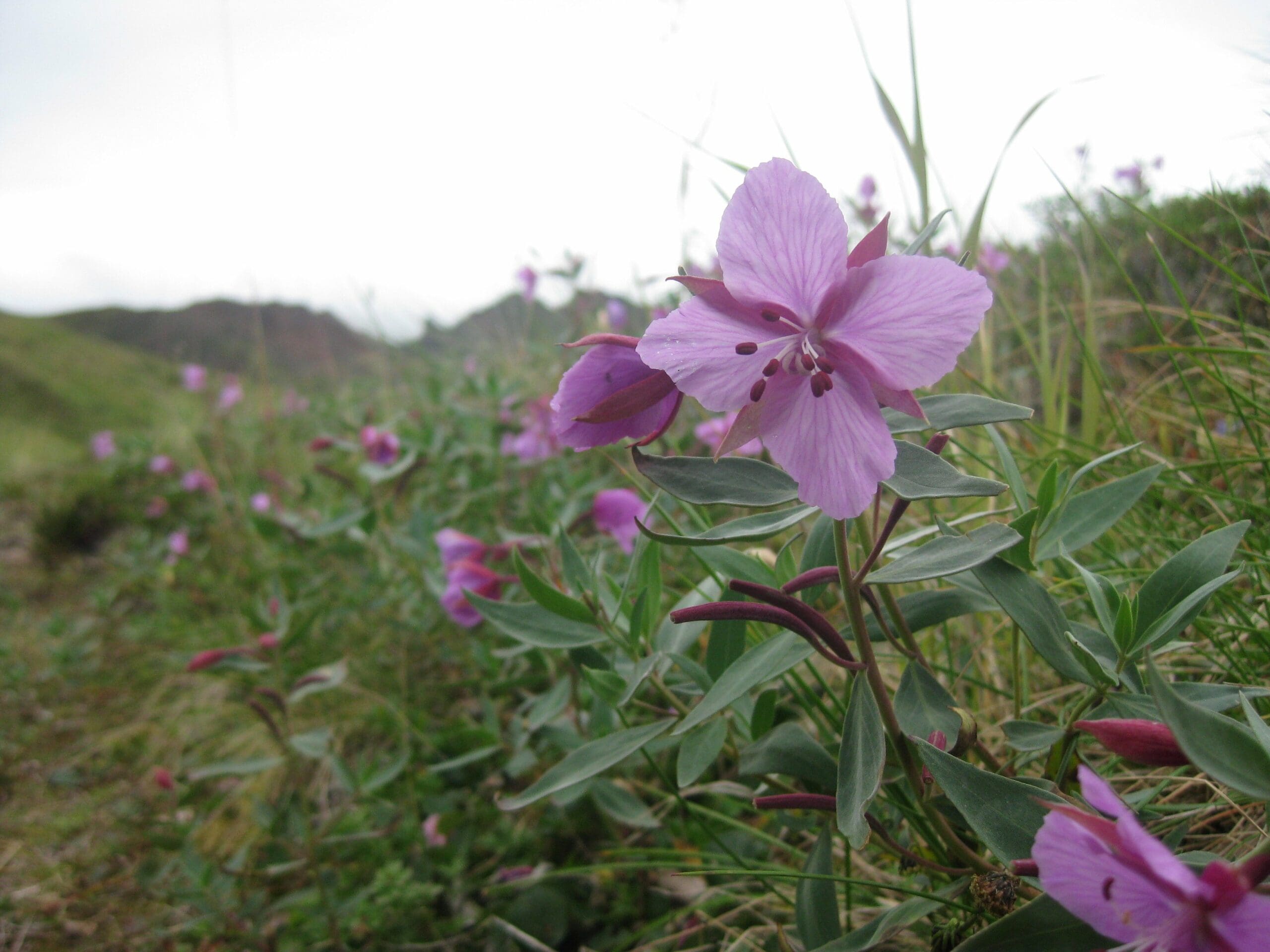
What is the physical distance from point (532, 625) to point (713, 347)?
0.44 meters

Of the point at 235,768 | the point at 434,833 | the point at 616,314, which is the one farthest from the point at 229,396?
the point at 434,833

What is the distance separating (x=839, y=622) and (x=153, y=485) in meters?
4.18

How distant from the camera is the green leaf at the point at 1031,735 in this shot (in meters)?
0.59

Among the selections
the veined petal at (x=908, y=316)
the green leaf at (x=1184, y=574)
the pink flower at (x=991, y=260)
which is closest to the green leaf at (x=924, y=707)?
the green leaf at (x=1184, y=574)

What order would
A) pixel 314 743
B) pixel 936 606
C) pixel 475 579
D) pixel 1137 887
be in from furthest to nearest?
pixel 314 743 < pixel 475 579 < pixel 936 606 < pixel 1137 887

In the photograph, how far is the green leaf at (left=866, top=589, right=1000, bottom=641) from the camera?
2.25 ft

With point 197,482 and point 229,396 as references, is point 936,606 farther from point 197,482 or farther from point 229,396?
point 229,396

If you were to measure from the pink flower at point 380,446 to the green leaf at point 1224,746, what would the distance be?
1642 millimetres

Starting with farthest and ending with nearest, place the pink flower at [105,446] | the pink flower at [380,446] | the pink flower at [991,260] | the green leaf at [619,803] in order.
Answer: the pink flower at [105,446] < the pink flower at [991,260] < the pink flower at [380,446] < the green leaf at [619,803]

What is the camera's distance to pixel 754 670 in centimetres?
62

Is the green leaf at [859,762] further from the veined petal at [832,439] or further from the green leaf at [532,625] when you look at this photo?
the green leaf at [532,625]

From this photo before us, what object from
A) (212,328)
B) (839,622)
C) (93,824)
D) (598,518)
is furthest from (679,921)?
(212,328)

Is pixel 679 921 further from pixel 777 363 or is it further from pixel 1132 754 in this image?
pixel 777 363

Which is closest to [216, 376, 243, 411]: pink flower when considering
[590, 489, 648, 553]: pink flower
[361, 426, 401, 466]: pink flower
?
[361, 426, 401, 466]: pink flower
